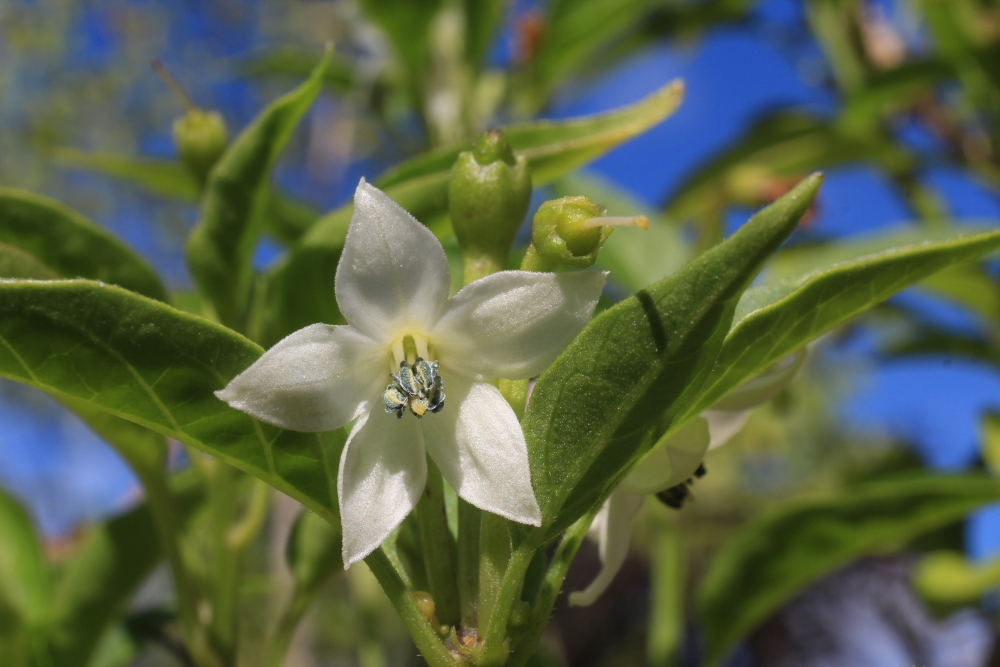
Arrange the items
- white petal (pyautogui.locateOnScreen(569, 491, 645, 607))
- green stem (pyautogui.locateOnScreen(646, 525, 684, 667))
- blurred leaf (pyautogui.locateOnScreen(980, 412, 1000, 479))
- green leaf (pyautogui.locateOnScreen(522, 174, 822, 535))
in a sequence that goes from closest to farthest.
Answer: green leaf (pyautogui.locateOnScreen(522, 174, 822, 535)) → white petal (pyautogui.locateOnScreen(569, 491, 645, 607)) → green stem (pyautogui.locateOnScreen(646, 525, 684, 667)) → blurred leaf (pyautogui.locateOnScreen(980, 412, 1000, 479))

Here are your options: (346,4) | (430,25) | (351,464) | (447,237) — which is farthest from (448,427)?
(346,4)

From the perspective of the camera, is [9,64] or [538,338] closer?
[538,338]

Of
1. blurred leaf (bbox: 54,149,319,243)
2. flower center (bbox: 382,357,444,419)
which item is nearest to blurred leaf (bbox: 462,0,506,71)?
blurred leaf (bbox: 54,149,319,243)

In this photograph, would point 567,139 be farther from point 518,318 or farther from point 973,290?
point 973,290

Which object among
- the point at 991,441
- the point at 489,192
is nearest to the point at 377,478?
the point at 489,192

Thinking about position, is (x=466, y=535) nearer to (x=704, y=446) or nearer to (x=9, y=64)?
(x=704, y=446)

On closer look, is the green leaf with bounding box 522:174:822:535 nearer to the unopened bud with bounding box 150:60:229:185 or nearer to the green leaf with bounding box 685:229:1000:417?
the green leaf with bounding box 685:229:1000:417
